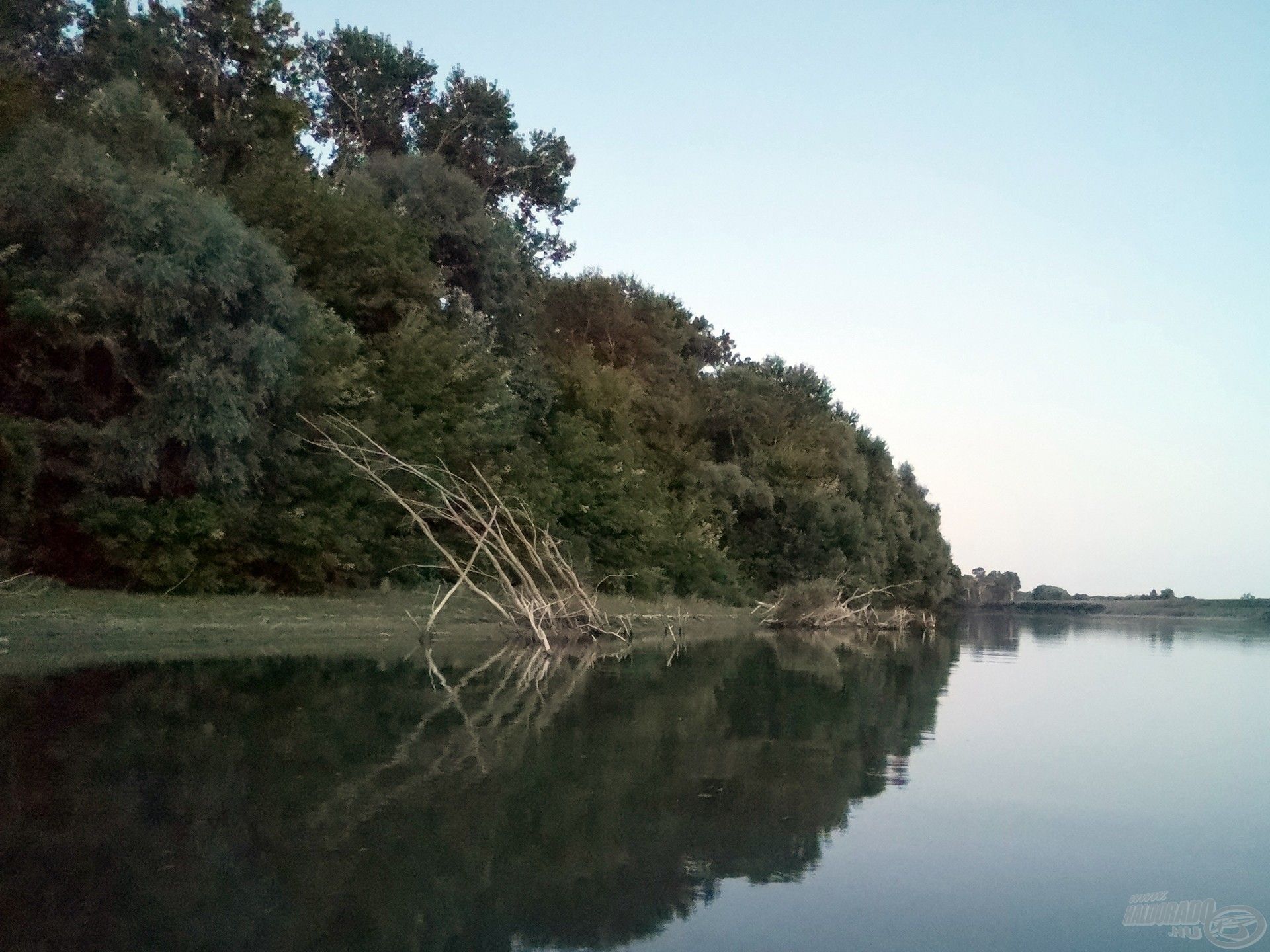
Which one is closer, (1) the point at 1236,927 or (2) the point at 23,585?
(1) the point at 1236,927

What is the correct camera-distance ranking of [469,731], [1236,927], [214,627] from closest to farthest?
[1236,927], [469,731], [214,627]

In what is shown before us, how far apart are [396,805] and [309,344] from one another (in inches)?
770

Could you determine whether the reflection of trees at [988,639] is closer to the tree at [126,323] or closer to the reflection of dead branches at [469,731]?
the reflection of dead branches at [469,731]

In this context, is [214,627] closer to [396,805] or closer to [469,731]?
[469,731]

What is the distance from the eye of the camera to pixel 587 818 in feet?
22.6

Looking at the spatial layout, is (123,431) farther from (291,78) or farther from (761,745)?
(291,78)

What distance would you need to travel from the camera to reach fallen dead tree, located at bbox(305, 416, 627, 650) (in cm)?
2186

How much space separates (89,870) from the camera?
5.38m

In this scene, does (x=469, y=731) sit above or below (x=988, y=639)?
below

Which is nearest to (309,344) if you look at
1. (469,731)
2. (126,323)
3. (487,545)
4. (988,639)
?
(126,323)

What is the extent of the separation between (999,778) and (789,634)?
85.7 feet

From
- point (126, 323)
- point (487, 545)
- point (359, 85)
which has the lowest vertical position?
point (487, 545)

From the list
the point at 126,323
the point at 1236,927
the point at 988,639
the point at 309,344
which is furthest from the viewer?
the point at 988,639

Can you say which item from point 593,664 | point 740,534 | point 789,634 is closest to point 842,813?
point 593,664
